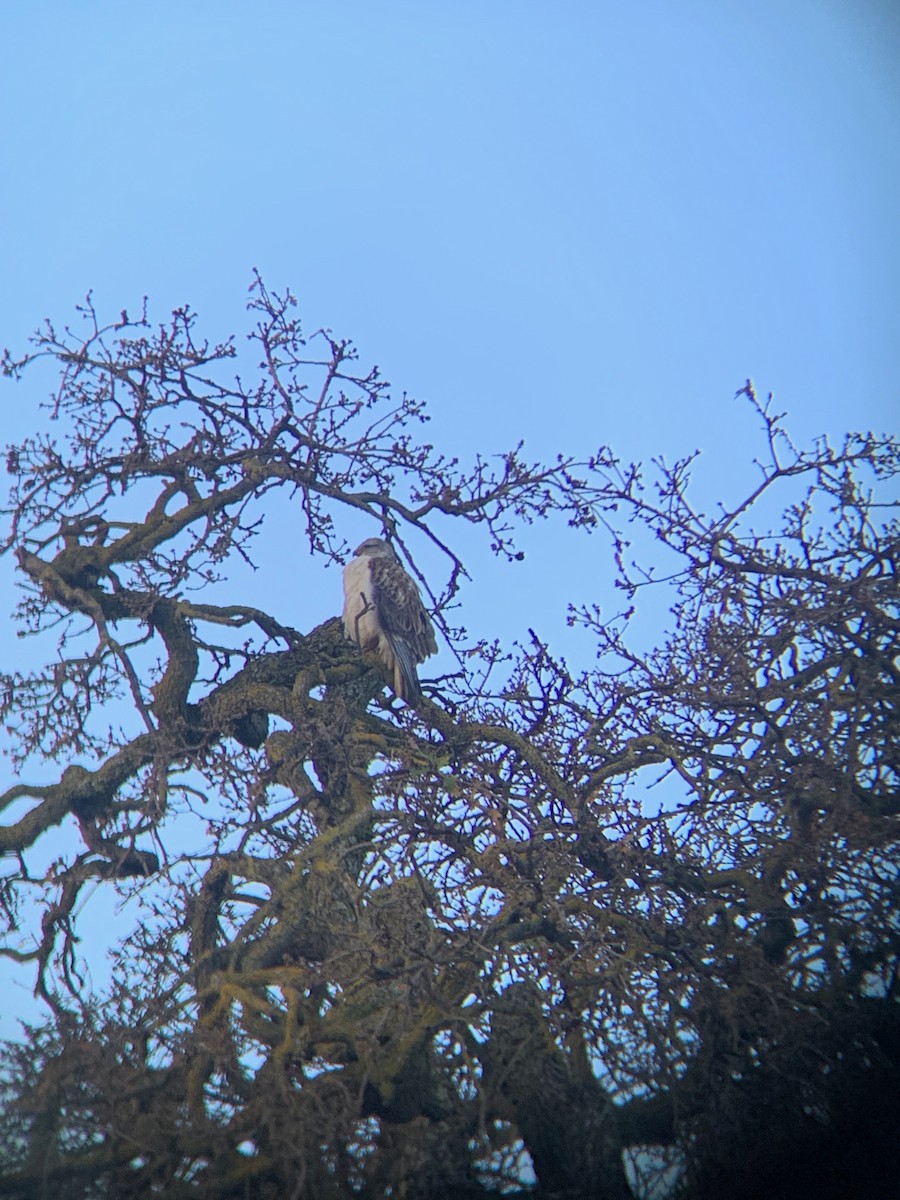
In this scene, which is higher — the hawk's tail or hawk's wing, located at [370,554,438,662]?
hawk's wing, located at [370,554,438,662]

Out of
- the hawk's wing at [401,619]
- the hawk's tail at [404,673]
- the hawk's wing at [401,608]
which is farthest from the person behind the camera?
the hawk's wing at [401,608]

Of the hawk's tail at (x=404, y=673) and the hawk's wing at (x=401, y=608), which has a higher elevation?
the hawk's wing at (x=401, y=608)

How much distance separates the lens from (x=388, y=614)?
24.2ft

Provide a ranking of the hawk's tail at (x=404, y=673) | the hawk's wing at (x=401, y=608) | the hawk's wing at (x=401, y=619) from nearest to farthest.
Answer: the hawk's tail at (x=404, y=673)
the hawk's wing at (x=401, y=619)
the hawk's wing at (x=401, y=608)

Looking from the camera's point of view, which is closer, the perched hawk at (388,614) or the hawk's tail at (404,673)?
the hawk's tail at (404,673)

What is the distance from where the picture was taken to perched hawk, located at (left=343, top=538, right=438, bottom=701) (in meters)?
6.86

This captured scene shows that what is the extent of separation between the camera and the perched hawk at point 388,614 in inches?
270

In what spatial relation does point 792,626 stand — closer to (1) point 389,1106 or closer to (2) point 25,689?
(1) point 389,1106

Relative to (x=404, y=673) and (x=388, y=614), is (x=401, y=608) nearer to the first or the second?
(x=388, y=614)

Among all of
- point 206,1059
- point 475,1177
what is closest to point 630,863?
point 475,1177

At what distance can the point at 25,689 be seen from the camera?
21.3 ft

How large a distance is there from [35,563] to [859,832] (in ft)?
15.3

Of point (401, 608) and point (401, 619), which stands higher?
point (401, 608)

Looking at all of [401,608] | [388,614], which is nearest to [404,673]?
[388,614]
